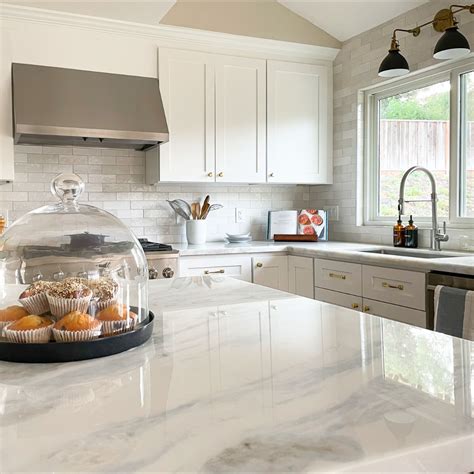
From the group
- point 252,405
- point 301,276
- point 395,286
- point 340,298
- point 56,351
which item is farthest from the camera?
point 301,276

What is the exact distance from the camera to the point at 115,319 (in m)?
0.97

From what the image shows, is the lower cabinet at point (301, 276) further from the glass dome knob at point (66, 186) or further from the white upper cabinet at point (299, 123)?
the glass dome knob at point (66, 186)

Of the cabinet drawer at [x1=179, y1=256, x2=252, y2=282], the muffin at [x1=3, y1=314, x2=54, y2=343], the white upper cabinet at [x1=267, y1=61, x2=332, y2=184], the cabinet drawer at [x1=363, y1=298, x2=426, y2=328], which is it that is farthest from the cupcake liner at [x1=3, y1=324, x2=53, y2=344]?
the white upper cabinet at [x1=267, y1=61, x2=332, y2=184]

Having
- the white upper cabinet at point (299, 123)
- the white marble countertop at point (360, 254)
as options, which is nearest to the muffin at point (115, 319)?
the white marble countertop at point (360, 254)

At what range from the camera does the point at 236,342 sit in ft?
3.38

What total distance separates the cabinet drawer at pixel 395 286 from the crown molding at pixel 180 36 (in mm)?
1924

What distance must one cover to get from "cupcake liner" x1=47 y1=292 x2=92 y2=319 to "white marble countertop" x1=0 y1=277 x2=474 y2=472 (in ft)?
0.32

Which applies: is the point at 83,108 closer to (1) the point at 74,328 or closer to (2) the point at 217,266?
(2) the point at 217,266

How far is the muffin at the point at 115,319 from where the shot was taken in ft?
3.14

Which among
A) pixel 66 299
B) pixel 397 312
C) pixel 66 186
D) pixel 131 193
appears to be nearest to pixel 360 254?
pixel 397 312

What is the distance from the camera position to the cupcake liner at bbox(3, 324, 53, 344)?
91 cm

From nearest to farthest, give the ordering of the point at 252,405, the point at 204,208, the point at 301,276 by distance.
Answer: the point at 252,405 → the point at 301,276 → the point at 204,208

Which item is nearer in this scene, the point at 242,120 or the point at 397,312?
the point at 397,312

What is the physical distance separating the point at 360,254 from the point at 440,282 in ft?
1.91
